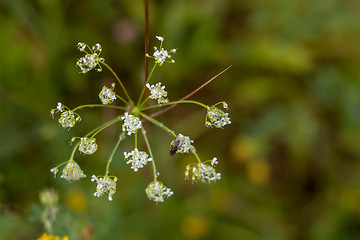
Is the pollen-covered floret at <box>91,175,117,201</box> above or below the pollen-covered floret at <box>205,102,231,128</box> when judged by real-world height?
below

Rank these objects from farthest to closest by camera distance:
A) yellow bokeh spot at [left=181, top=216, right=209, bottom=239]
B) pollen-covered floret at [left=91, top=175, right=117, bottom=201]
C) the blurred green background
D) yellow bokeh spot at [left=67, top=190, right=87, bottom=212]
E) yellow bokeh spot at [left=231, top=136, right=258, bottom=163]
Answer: yellow bokeh spot at [left=231, top=136, right=258, bottom=163], yellow bokeh spot at [left=181, top=216, right=209, bottom=239], the blurred green background, yellow bokeh spot at [left=67, top=190, right=87, bottom=212], pollen-covered floret at [left=91, top=175, right=117, bottom=201]

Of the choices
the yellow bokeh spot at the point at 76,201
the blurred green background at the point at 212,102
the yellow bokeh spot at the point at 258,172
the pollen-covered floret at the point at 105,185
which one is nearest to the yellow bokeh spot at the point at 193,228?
the blurred green background at the point at 212,102

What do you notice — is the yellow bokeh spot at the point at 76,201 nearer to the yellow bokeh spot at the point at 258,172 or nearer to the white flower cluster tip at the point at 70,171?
the white flower cluster tip at the point at 70,171

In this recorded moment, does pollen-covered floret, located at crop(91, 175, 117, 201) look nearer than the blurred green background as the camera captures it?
Yes

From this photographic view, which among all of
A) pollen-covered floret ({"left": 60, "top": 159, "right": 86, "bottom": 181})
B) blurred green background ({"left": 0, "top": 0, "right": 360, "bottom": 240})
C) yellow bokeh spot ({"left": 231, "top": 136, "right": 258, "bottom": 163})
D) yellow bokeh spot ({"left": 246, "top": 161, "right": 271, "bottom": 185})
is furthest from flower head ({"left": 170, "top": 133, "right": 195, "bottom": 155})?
yellow bokeh spot ({"left": 246, "top": 161, "right": 271, "bottom": 185})

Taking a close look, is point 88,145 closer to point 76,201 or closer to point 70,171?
point 70,171

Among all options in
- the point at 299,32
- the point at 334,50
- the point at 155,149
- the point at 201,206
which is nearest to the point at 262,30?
the point at 299,32

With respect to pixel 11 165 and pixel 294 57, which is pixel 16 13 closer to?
pixel 11 165

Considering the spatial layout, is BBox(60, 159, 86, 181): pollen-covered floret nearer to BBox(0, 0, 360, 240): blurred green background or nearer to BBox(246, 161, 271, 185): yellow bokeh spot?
BBox(0, 0, 360, 240): blurred green background
